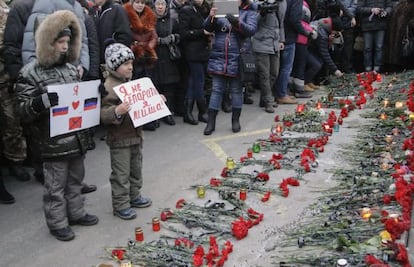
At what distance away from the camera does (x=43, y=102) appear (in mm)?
3865

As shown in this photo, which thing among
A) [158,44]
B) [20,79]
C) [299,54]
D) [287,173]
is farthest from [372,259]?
[299,54]

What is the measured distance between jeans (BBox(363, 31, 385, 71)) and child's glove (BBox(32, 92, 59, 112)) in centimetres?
865

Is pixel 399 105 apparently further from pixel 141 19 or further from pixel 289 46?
pixel 141 19

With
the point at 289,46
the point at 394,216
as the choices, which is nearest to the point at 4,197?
the point at 394,216

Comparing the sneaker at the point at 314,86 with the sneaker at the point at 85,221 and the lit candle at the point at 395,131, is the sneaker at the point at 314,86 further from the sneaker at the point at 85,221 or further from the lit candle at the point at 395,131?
the sneaker at the point at 85,221

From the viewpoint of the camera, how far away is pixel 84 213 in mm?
4551

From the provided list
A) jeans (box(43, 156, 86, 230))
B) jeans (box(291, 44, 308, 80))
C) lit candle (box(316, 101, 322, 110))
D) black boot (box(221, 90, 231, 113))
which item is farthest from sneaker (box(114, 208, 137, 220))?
jeans (box(291, 44, 308, 80))

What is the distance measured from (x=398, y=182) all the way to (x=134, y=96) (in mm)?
2508

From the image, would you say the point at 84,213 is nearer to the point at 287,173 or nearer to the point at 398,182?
the point at 287,173

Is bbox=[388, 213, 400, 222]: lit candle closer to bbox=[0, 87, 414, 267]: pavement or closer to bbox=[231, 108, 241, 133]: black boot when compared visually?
bbox=[0, 87, 414, 267]: pavement

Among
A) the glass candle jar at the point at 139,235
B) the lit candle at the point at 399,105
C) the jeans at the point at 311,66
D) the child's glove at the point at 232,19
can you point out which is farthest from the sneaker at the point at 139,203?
the jeans at the point at 311,66

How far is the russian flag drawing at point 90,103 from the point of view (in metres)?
4.25

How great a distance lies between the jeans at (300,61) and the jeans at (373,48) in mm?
2409

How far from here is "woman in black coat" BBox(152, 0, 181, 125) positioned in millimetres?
7280
